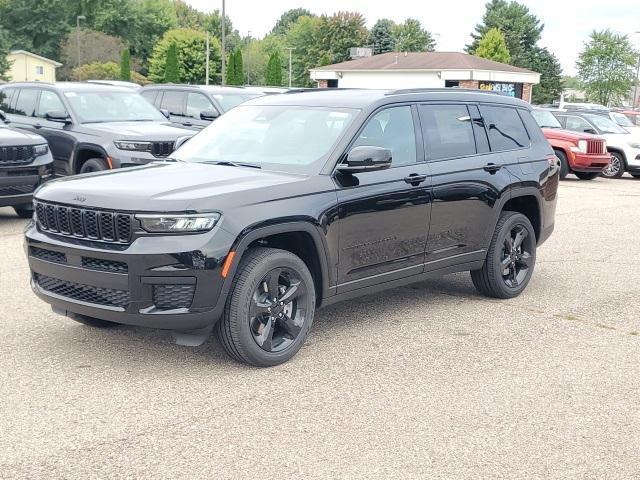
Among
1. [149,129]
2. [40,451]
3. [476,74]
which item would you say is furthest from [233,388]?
[476,74]

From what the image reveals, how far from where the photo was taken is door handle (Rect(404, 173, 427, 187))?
6.30 meters

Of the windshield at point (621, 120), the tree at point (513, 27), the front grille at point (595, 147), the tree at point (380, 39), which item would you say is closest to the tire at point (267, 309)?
the front grille at point (595, 147)

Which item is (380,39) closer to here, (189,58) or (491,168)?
(189,58)

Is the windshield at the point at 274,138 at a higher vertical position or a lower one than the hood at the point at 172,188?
higher


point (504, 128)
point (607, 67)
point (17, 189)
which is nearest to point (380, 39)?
point (607, 67)

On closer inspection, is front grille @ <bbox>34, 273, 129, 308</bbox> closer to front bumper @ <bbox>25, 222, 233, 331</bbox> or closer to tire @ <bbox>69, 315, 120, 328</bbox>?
front bumper @ <bbox>25, 222, 233, 331</bbox>

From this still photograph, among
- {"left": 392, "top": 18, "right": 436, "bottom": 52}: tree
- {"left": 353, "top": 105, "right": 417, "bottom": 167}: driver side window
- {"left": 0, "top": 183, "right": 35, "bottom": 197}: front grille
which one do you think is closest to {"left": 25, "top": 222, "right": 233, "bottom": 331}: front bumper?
{"left": 353, "top": 105, "right": 417, "bottom": 167}: driver side window

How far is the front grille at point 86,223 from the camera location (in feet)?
16.4

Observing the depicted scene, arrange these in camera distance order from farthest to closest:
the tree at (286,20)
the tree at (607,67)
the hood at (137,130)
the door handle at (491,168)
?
1. the tree at (286,20)
2. the tree at (607,67)
3. the hood at (137,130)
4. the door handle at (491,168)

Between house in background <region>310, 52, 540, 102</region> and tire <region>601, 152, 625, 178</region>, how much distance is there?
2739 cm

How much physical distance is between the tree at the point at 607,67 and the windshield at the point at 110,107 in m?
60.2

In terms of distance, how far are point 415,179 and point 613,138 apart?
648 inches

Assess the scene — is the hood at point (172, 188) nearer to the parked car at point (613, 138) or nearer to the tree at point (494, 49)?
the parked car at point (613, 138)

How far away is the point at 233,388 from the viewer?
5.01m
